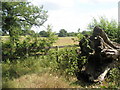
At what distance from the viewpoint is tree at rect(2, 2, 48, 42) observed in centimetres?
778

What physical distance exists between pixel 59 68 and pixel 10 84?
2.55 meters

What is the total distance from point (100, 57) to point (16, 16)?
5036mm

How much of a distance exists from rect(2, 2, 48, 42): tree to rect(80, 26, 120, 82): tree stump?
12.1 ft

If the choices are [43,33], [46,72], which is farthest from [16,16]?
[46,72]

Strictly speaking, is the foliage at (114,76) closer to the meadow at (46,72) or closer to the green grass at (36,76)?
the meadow at (46,72)

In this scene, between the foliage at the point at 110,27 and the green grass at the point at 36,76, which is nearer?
the green grass at the point at 36,76

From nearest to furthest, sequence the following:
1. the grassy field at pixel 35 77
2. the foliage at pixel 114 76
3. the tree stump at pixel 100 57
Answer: the grassy field at pixel 35 77
the tree stump at pixel 100 57
the foliage at pixel 114 76

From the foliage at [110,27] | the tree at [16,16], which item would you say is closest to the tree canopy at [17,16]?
the tree at [16,16]

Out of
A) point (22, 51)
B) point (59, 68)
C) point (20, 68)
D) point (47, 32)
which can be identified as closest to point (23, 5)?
point (47, 32)

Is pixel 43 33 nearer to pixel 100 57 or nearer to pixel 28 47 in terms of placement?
pixel 28 47

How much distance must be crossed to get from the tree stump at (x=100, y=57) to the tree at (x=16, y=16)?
368cm

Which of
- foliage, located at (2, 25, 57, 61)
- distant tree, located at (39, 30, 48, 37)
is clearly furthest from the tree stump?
distant tree, located at (39, 30, 48, 37)

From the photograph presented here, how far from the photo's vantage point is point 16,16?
27.0ft

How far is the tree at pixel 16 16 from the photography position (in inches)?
306
